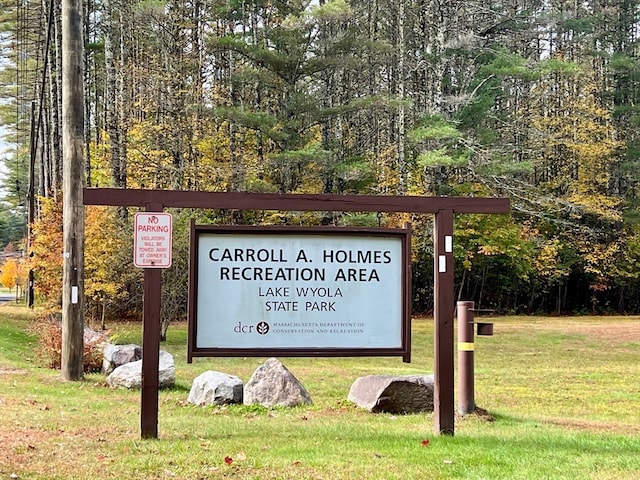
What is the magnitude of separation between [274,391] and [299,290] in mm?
3116

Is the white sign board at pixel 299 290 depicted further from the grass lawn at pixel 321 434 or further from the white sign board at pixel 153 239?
the grass lawn at pixel 321 434

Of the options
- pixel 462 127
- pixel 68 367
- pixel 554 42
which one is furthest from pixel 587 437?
pixel 554 42

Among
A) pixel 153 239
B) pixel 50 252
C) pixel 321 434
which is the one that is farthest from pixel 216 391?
pixel 50 252

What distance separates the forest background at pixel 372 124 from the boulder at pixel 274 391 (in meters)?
10.5

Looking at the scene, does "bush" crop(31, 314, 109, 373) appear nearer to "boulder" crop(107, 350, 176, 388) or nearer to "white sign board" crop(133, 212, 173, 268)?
"boulder" crop(107, 350, 176, 388)

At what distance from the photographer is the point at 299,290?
6.45 meters

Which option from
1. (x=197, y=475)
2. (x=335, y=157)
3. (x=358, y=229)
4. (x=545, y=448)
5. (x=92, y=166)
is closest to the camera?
(x=197, y=475)

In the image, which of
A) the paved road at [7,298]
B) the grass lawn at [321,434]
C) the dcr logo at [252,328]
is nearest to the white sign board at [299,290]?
the dcr logo at [252,328]

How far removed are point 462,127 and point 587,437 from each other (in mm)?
24365

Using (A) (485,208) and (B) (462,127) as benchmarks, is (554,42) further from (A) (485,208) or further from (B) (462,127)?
(A) (485,208)

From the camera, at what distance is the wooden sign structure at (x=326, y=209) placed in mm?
6070

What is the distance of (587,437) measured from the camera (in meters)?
6.75

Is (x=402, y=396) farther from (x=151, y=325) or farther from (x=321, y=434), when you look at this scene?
(x=151, y=325)

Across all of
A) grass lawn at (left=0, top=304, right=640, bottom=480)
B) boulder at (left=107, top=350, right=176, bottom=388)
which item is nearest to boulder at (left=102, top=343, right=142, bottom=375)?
grass lawn at (left=0, top=304, right=640, bottom=480)
